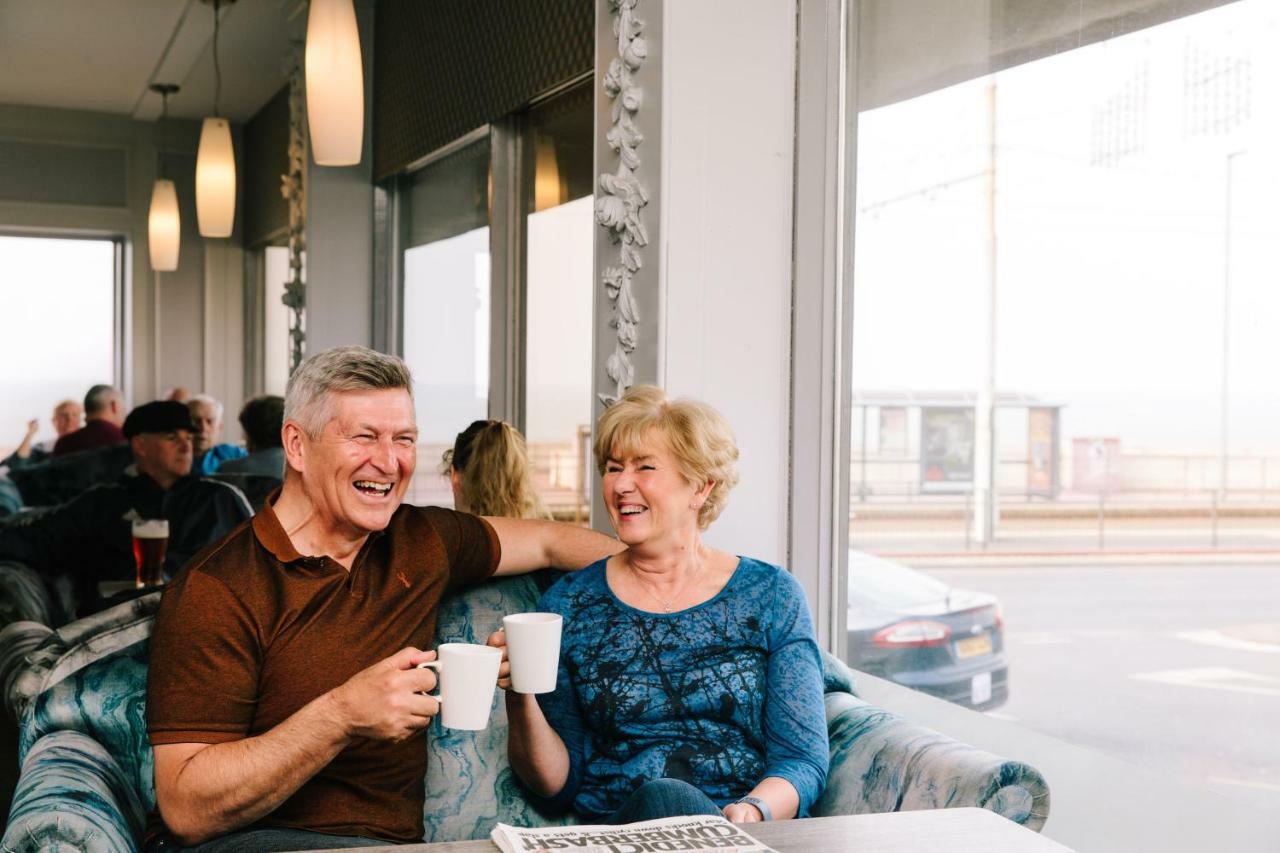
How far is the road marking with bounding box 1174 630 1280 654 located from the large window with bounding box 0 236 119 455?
8.16 meters

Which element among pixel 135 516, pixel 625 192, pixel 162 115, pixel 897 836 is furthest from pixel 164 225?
pixel 897 836

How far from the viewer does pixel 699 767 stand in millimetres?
1974

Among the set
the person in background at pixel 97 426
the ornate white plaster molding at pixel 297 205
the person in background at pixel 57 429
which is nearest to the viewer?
the ornate white plaster molding at pixel 297 205

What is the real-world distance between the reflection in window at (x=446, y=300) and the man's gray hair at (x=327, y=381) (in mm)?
2605

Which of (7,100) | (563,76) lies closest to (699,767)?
(563,76)

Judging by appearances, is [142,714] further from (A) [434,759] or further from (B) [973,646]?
(B) [973,646]

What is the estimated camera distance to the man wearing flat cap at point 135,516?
141 inches

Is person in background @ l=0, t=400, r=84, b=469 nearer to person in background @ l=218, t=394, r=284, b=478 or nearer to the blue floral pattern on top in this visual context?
person in background @ l=218, t=394, r=284, b=478

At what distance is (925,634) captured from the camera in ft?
8.32

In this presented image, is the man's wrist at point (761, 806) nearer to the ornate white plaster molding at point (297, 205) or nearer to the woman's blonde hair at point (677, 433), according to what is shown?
the woman's blonde hair at point (677, 433)

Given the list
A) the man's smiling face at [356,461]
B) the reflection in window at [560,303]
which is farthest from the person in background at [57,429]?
the man's smiling face at [356,461]

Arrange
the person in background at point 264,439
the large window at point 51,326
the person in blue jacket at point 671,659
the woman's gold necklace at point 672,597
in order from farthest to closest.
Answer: the large window at point 51,326 < the person in background at point 264,439 < the woman's gold necklace at point 672,597 < the person in blue jacket at point 671,659

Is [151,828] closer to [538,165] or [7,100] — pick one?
[538,165]

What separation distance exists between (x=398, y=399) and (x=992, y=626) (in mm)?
1122
